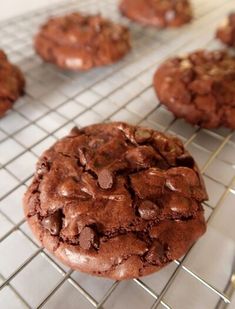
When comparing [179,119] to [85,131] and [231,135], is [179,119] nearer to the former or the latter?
[231,135]

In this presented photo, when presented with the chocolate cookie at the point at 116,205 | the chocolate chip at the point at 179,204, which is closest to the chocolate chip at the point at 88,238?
the chocolate cookie at the point at 116,205

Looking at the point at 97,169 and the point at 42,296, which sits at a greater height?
the point at 97,169

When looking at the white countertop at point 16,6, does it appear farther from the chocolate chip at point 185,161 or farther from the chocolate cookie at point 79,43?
the chocolate chip at point 185,161

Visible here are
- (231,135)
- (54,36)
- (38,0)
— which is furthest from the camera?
(38,0)

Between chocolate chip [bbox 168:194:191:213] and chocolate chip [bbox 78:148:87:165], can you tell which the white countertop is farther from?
chocolate chip [bbox 168:194:191:213]

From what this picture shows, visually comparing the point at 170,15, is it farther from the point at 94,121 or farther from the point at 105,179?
the point at 105,179

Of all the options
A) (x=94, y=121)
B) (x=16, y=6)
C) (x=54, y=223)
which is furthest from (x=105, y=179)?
(x=16, y=6)

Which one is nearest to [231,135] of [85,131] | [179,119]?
[179,119]

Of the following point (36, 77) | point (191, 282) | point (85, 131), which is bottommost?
point (191, 282)

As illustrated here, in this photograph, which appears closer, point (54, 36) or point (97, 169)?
point (97, 169)
